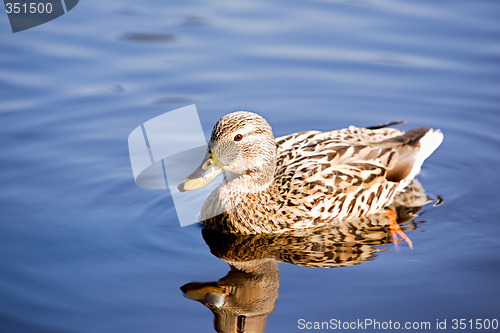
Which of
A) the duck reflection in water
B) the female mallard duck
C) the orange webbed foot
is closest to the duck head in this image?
the female mallard duck

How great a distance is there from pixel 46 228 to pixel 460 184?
4.82 meters

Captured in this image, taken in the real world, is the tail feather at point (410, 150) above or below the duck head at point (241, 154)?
below

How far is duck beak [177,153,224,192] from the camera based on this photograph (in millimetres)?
8156

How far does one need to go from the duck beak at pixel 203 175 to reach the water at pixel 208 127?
519mm

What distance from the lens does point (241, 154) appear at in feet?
27.6

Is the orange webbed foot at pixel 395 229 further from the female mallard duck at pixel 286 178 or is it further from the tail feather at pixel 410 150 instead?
the tail feather at pixel 410 150

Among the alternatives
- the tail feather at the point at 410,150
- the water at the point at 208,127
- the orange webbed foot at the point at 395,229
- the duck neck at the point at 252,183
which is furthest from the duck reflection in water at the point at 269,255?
the duck neck at the point at 252,183

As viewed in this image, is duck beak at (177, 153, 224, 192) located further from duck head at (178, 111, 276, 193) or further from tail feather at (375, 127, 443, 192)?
tail feather at (375, 127, 443, 192)

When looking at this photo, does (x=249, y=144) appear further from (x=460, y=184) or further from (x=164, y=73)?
(x=164, y=73)

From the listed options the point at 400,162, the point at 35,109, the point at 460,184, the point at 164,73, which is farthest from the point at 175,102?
the point at 460,184

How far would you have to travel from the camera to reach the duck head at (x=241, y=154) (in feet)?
26.9

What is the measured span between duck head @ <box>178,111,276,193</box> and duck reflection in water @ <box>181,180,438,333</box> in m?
0.62

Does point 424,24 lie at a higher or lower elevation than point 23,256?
higher

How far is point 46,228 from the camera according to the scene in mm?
8156
